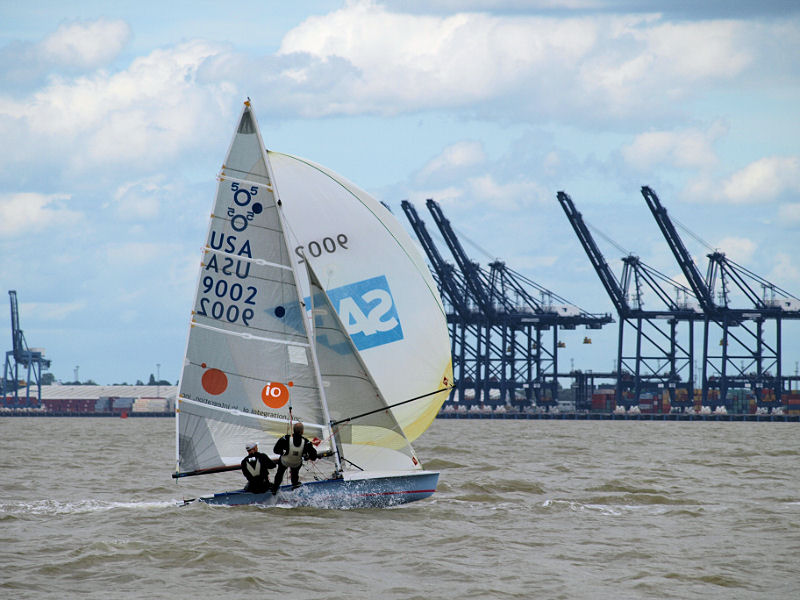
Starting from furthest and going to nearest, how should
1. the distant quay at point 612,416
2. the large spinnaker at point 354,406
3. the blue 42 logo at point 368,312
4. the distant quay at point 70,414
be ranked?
the distant quay at point 70,414
the distant quay at point 612,416
the blue 42 logo at point 368,312
the large spinnaker at point 354,406

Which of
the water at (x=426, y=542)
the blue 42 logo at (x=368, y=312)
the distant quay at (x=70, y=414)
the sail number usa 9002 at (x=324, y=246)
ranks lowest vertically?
the distant quay at (x=70, y=414)

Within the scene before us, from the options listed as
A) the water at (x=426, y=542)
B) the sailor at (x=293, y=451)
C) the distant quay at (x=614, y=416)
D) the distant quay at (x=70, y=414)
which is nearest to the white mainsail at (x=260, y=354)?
the sailor at (x=293, y=451)

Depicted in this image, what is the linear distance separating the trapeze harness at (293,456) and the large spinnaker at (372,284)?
160cm

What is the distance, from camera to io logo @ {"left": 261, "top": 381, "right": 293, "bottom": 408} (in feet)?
42.4

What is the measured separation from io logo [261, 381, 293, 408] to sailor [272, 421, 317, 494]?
1.74ft

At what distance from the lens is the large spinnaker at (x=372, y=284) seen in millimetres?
13727

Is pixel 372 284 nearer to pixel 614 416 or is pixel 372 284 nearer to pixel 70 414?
pixel 614 416

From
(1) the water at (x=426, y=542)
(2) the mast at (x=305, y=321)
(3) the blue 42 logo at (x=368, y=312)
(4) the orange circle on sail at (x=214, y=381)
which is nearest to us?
(1) the water at (x=426, y=542)

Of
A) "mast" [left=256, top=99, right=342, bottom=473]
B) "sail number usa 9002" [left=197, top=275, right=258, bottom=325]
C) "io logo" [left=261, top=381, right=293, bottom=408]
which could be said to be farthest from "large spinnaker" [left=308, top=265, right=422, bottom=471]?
"sail number usa 9002" [left=197, top=275, right=258, bottom=325]

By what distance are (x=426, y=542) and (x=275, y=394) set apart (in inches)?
103

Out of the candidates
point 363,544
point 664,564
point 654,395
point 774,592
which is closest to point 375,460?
point 363,544

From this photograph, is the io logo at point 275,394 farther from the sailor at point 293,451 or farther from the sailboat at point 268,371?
the sailor at point 293,451

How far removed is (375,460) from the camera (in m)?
13.2

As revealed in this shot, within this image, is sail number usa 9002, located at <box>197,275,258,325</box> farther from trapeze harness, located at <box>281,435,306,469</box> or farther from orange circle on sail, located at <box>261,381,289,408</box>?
trapeze harness, located at <box>281,435,306,469</box>
